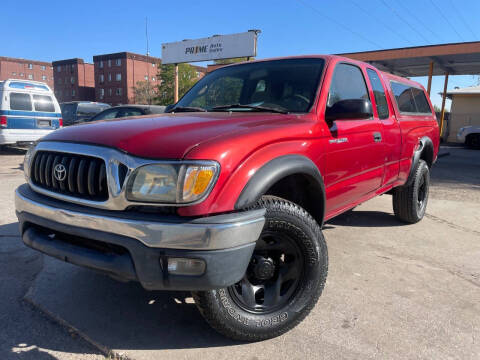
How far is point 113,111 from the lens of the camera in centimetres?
845

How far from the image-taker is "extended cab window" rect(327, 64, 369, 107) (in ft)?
9.79

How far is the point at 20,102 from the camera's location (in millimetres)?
10852

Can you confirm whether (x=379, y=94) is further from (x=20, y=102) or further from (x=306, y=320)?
(x=20, y=102)

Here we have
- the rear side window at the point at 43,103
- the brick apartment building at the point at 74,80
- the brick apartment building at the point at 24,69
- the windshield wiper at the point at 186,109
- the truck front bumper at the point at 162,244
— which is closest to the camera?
the truck front bumper at the point at 162,244

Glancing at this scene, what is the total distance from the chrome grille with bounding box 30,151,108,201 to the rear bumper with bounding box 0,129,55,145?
9.49 m

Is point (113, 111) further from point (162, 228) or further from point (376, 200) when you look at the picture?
point (162, 228)

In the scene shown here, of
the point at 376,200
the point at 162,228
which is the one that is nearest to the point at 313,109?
the point at 162,228

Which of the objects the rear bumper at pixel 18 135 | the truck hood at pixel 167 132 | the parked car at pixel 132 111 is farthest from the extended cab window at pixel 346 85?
the rear bumper at pixel 18 135

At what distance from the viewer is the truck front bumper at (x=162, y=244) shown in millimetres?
1756

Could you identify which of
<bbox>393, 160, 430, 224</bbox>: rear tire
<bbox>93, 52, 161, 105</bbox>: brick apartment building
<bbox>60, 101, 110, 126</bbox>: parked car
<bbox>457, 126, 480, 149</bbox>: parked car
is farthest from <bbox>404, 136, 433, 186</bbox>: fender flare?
<bbox>93, 52, 161, 105</bbox>: brick apartment building

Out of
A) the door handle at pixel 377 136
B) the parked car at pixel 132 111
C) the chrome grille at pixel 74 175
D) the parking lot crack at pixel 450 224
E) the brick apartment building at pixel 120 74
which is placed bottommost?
the parking lot crack at pixel 450 224

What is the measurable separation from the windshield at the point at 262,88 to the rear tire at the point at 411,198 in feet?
7.51

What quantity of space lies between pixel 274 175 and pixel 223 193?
36 cm

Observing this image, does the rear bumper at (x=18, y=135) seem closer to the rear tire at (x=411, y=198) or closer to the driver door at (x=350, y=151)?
the rear tire at (x=411, y=198)
